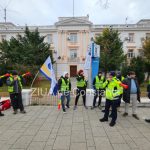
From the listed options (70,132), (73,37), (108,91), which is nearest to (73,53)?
(73,37)

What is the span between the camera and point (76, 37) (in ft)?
143

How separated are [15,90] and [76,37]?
36.1 metres

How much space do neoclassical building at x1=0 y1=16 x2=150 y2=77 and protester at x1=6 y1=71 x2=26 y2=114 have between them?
1346 inches

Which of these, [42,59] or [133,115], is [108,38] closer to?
[42,59]

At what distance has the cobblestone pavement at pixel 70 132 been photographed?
5.18 metres

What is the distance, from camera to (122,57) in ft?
111

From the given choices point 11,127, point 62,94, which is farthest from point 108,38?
point 11,127

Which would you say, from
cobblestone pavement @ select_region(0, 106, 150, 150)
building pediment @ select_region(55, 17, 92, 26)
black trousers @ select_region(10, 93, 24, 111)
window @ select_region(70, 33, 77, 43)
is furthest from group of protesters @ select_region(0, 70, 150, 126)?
window @ select_region(70, 33, 77, 43)

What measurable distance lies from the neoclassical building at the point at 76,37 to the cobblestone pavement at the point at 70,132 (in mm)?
35091

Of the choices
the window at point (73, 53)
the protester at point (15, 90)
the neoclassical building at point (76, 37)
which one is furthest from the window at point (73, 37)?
the protester at point (15, 90)

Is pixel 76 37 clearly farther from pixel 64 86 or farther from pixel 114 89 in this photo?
pixel 114 89

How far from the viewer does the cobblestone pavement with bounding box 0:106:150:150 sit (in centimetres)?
518

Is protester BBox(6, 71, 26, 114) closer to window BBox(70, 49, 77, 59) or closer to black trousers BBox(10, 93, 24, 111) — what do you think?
black trousers BBox(10, 93, 24, 111)

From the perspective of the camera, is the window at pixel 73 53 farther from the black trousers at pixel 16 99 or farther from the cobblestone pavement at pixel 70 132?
the cobblestone pavement at pixel 70 132
